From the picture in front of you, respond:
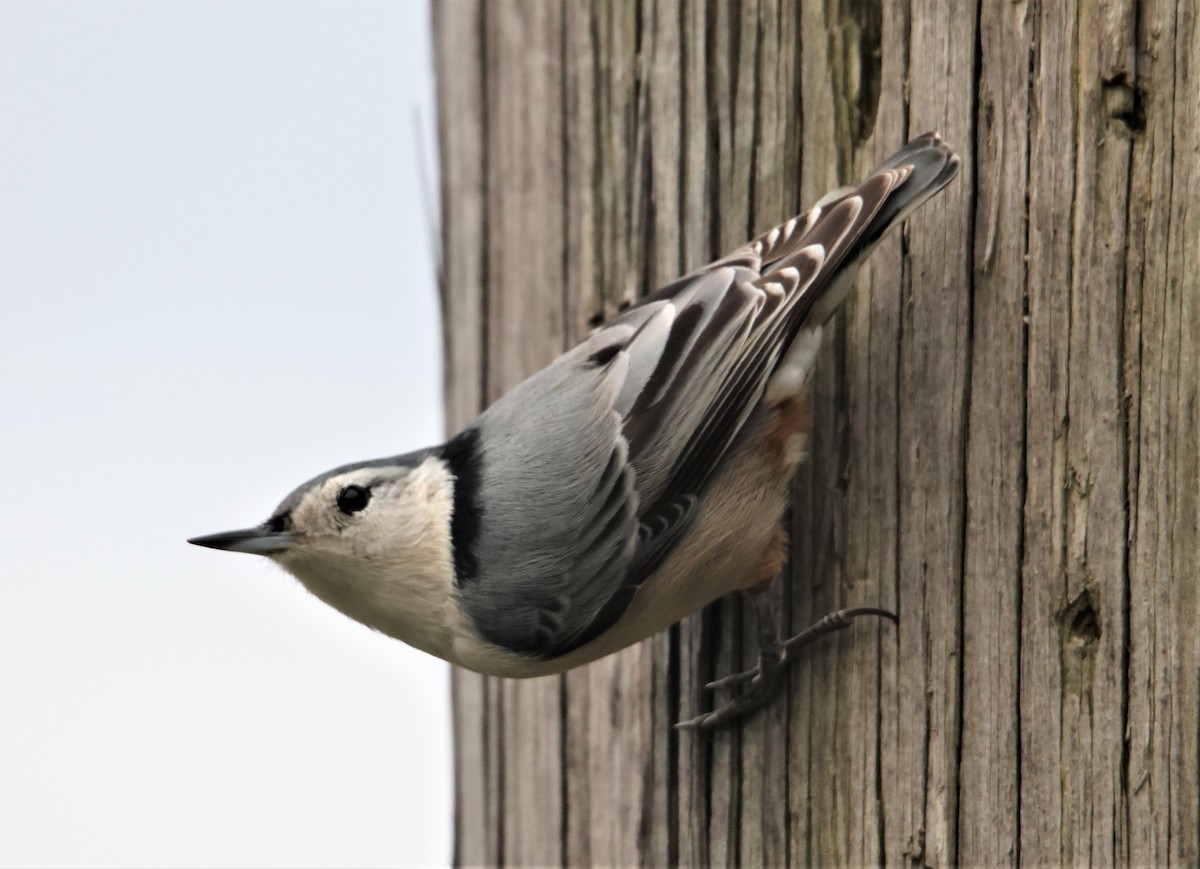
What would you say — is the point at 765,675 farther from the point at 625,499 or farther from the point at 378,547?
the point at 378,547

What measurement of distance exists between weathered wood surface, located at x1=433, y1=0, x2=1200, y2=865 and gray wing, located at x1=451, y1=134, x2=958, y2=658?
0.50ft

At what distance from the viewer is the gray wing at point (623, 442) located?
7.60 feet

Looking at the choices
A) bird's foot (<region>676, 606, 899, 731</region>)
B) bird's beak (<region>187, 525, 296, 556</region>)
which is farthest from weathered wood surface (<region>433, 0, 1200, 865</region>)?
bird's beak (<region>187, 525, 296, 556</region>)

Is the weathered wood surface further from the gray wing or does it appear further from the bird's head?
the bird's head

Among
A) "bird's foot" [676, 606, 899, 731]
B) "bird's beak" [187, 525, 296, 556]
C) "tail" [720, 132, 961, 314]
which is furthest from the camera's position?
"bird's beak" [187, 525, 296, 556]

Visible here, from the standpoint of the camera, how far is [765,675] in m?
2.40

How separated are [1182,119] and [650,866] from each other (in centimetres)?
163

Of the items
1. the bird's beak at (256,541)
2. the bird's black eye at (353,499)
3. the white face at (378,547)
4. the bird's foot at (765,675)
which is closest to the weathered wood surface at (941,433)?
the bird's foot at (765,675)

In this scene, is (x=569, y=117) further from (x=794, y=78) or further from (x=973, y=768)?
(x=973, y=768)

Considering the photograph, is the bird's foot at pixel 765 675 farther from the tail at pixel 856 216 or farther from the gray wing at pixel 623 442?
the tail at pixel 856 216

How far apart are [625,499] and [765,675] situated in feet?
A: 1.31

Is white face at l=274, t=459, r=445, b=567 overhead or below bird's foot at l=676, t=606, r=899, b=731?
overhead

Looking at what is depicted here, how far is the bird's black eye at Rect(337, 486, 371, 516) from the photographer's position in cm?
250

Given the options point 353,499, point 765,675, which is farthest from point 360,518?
point 765,675
